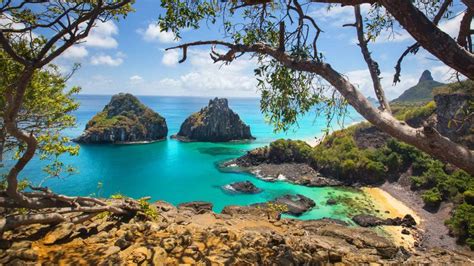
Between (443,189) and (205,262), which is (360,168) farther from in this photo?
(205,262)

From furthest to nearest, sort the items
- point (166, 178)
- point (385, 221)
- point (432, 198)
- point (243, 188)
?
point (166, 178), point (243, 188), point (432, 198), point (385, 221)

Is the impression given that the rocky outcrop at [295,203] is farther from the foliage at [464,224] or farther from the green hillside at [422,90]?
the green hillside at [422,90]

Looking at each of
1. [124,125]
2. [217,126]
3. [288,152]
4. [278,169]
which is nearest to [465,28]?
[278,169]

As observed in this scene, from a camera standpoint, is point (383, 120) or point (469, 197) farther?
point (469, 197)

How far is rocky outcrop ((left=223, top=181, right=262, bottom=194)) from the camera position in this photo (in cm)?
4666

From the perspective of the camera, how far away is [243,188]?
47.0 m

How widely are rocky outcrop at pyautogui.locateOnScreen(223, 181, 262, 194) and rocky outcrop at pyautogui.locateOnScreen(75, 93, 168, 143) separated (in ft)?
180

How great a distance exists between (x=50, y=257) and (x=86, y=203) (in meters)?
2.87

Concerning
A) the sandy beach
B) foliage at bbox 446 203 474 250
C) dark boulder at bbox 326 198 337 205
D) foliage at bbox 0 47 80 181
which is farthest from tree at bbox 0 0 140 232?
dark boulder at bbox 326 198 337 205

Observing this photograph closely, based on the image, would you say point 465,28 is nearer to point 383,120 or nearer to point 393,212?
point 383,120

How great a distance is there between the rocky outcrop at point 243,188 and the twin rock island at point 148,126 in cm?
4881

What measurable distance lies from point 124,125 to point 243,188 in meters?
60.9

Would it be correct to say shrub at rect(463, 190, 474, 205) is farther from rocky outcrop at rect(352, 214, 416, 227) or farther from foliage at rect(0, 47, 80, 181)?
foliage at rect(0, 47, 80, 181)

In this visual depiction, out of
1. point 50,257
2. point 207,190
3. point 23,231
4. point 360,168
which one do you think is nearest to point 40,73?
point 23,231
